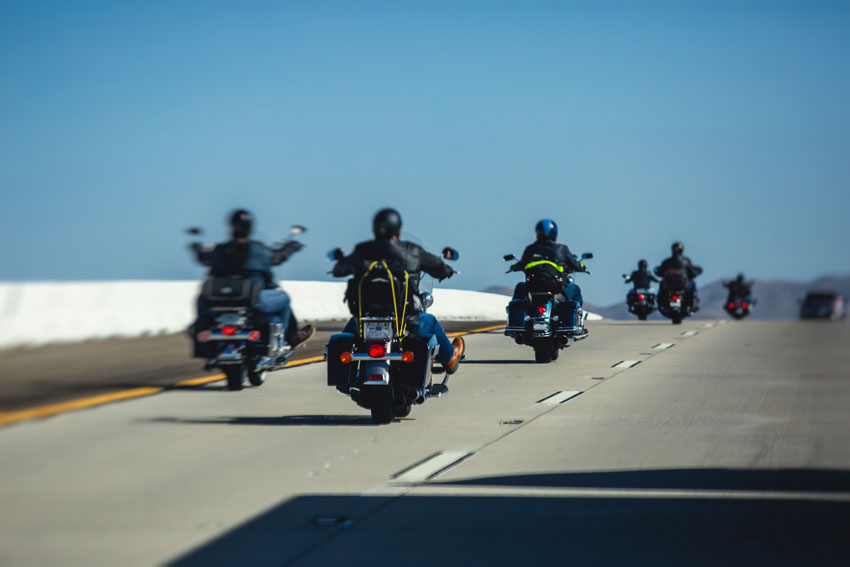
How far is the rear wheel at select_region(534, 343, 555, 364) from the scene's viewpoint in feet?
63.4

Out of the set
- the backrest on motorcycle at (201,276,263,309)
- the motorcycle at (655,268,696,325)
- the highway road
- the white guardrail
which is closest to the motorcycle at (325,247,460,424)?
the highway road

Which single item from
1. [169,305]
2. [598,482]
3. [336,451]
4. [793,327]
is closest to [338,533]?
[598,482]

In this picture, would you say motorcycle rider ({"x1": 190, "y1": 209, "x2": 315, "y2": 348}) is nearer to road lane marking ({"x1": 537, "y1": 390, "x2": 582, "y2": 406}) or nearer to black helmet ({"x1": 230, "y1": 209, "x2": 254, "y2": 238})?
black helmet ({"x1": 230, "y1": 209, "x2": 254, "y2": 238})

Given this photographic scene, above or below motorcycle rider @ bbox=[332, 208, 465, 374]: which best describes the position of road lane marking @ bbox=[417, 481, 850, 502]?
below

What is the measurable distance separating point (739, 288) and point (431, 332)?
1440 inches

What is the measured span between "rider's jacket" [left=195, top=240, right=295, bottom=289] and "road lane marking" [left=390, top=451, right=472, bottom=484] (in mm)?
5025

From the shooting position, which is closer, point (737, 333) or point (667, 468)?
point (667, 468)

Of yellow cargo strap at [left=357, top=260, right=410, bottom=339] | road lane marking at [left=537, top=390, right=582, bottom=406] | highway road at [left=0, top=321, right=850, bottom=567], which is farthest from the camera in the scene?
road lane marking at [left=537, top=390, right=582, bottom=406]

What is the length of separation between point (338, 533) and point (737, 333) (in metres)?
23.7

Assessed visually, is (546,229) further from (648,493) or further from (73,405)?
(648,493)

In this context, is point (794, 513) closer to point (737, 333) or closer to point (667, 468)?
point (667, 468)

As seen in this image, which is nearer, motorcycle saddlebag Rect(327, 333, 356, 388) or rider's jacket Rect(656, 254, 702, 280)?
motorcycle saddlebag Rect(327, 333, 356, 388)

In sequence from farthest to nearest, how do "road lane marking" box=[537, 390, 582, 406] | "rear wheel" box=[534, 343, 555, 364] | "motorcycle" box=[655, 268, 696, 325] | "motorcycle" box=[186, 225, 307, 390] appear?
"motorcycle" box=[655, 268, 696, 325], "rear wheel" box=[534, 343, 555, 364], "motorcycle" box=[186, 225, 307, 390], "road lane marking" box=[537, 390, 582, 406]

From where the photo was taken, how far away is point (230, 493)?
801 centimetres
